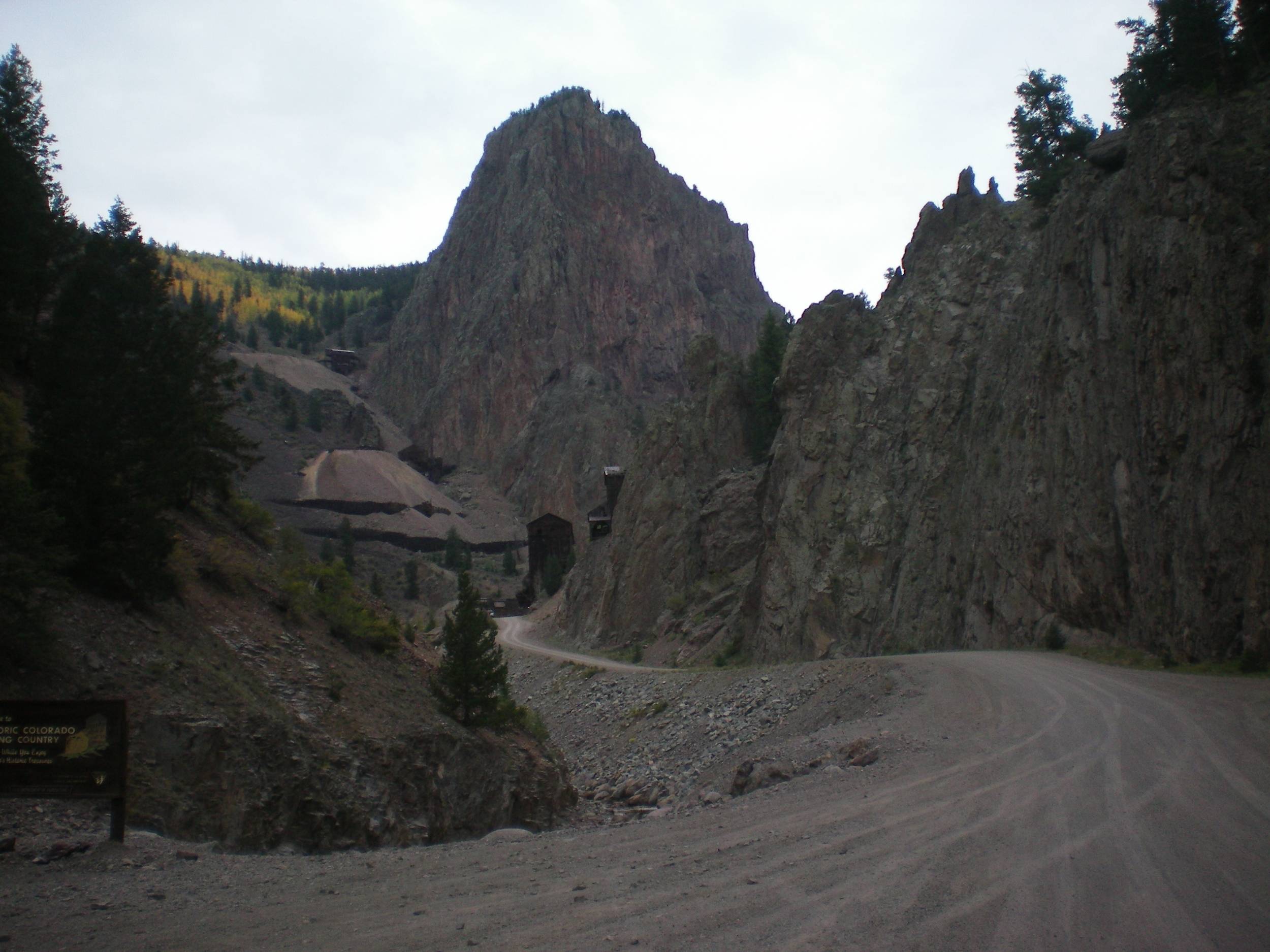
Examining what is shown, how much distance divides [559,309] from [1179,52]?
120121 mm

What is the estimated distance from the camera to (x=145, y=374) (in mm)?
15938

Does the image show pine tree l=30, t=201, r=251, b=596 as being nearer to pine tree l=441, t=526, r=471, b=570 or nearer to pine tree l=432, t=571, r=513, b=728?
pine tree l=432, t=571, r=513, b=728

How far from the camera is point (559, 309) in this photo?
143375 mm

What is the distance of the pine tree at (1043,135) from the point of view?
37.0m

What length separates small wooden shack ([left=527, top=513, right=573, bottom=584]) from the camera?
84.7 metres

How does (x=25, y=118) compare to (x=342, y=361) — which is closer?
(x=25, y=118)

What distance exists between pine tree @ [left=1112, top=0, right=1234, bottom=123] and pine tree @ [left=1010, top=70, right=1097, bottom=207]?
5.90 meters

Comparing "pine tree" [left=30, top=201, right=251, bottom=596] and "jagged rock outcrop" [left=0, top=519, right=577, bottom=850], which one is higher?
"pine tree" [left=30, top=201, right=251, bottom=596]

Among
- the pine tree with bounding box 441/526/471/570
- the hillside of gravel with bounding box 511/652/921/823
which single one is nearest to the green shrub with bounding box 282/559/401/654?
the hillside of gravel with bounding box 511/652/921/823

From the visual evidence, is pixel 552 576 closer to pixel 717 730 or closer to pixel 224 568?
pixel 717 730

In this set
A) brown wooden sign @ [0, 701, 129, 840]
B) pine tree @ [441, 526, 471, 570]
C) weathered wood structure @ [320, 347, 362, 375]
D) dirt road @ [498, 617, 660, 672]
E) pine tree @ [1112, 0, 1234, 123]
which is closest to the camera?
brown wooden sign @ [0, 701, 129, 840]

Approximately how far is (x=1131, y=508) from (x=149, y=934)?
78.3 feet

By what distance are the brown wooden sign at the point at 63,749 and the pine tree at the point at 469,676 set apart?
13069mm

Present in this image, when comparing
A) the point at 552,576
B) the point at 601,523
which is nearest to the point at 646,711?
the point at 601,523
